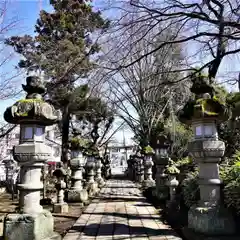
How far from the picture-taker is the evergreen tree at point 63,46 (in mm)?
8773

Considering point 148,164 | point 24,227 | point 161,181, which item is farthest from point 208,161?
point 148,164

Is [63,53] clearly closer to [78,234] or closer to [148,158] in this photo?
[78,234]

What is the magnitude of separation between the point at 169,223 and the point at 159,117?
12.3m

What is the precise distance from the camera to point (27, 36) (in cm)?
1498

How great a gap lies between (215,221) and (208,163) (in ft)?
3.10

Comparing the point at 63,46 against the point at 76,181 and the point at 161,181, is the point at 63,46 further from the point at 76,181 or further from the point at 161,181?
the point at 161,181

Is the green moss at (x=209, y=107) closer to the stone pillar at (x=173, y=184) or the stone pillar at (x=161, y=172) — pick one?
the stone pillar at (x=173, y=184)

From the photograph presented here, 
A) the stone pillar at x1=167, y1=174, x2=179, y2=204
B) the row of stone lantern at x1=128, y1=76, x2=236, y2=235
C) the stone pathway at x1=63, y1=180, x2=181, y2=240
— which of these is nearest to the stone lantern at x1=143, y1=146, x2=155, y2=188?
the stone pathway at x1=63, y1=180, x2=181, y2=240

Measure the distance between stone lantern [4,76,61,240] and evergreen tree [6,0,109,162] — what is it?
108 inches

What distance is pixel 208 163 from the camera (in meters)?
5.30

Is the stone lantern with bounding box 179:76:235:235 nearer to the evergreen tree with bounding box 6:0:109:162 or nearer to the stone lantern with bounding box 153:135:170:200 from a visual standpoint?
the evergreen tree with bounding box 6:0:109:162

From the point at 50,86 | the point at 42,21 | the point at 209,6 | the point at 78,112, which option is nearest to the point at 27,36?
the point at 42,21

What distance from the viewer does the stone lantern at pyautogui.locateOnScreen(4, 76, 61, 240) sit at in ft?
16.5

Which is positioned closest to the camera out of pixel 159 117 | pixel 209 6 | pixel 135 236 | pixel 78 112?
pixel 135 236
